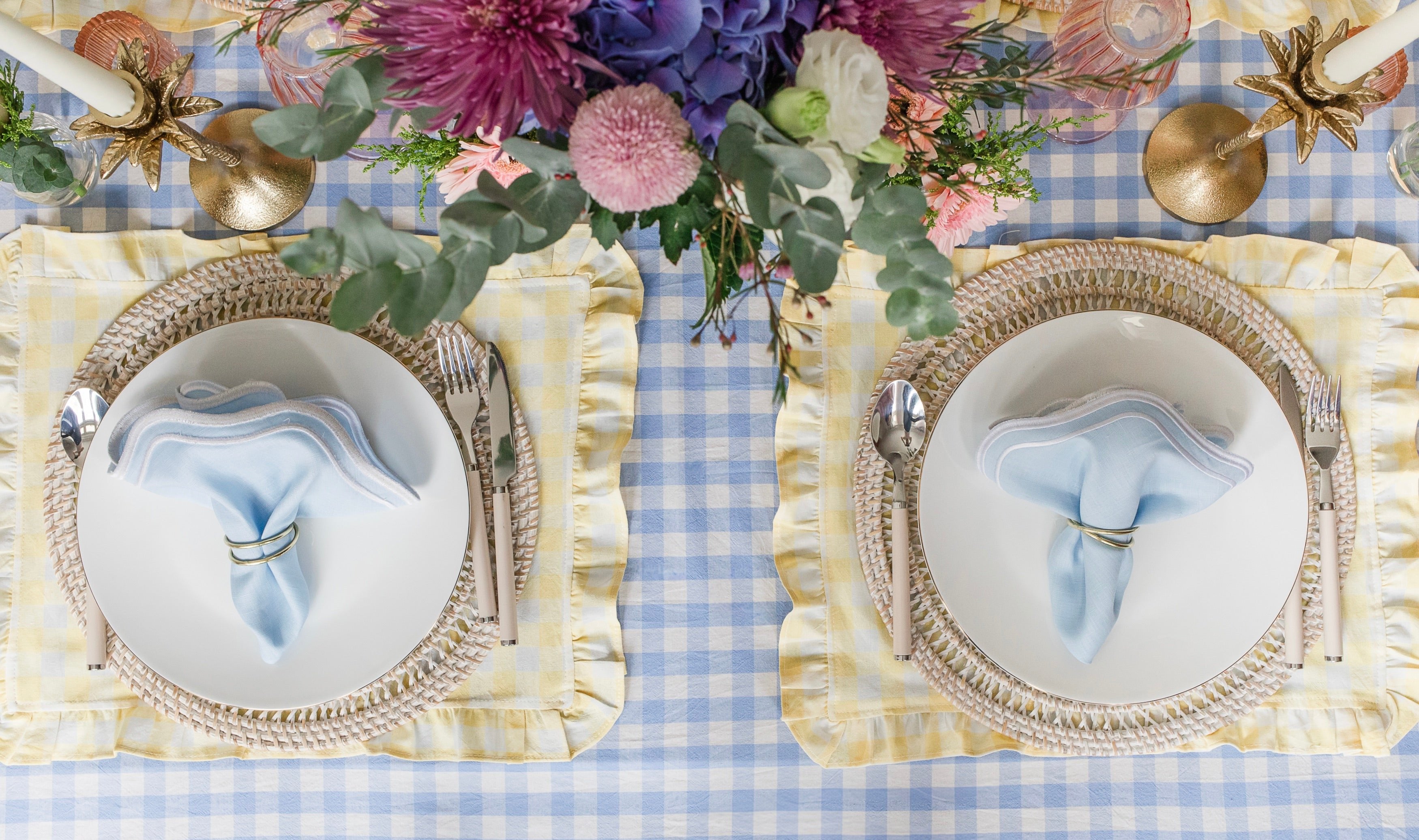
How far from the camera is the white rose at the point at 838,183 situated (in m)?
0.37

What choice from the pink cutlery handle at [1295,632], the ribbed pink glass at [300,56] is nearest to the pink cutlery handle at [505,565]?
the ribbed pink glass at [300,56]

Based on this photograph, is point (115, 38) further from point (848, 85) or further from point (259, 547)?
point (848, 85)

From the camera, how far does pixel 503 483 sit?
729 millimetres

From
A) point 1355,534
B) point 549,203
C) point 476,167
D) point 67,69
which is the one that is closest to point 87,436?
point 67,69

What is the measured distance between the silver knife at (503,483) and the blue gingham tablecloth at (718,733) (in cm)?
11

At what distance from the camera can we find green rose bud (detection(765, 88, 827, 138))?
0.35m

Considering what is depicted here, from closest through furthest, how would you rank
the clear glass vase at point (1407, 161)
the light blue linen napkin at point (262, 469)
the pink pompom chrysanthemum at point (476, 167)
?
the pink pompom chrysanthemum at point (476, 167)
the light blue linen napkin at point (262, 469)
the clear glass vase at point (1407, 161)

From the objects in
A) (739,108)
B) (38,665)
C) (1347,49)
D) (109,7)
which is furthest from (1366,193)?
(38,665)

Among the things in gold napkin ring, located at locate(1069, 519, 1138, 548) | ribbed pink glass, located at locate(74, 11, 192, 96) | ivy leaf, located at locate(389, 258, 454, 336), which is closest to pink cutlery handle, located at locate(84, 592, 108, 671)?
ribbed pink glass, located at locate(74, 11, 192, 96)

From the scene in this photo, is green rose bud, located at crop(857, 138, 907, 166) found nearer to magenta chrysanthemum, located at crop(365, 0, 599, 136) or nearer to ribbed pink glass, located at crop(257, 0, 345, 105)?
magenta chrysanthemum, located at crop(365, 0, 599, 136)

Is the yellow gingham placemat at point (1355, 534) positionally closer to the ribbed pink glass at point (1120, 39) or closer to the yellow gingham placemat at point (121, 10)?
the ribbed pink glass at point (1120, 39)

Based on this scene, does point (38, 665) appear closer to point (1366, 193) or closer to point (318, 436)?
point (318, 436)

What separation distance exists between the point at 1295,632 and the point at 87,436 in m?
1.06

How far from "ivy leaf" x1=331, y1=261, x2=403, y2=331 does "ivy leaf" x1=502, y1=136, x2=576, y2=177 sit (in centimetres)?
7
